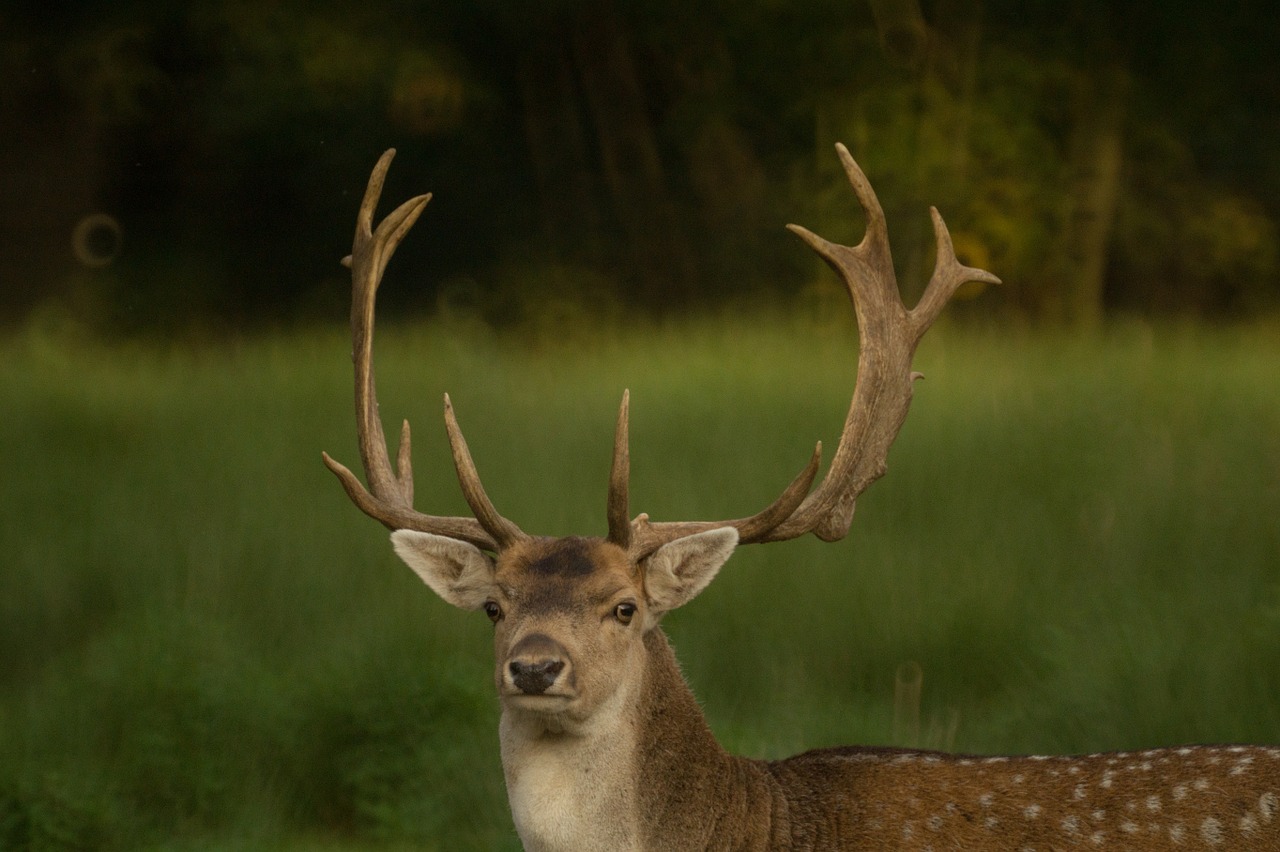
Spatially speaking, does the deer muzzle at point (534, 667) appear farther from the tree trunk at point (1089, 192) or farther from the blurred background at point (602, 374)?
the tree trunk at point (1089, 192)

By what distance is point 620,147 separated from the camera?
70.4 ft

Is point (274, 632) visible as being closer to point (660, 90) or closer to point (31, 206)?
point (31, 206)

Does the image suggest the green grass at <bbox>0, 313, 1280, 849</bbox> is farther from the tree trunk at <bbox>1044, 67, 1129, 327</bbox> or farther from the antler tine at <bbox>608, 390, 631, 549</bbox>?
the tree trunk at <bbox>1044, 67, 1129, 327</bbox>

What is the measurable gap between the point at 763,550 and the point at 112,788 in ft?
9.16

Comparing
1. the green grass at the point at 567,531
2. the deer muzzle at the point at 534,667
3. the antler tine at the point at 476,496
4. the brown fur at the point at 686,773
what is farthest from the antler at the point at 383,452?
the green grass at the point at 567,531

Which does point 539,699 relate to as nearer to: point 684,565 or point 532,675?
point 532,675

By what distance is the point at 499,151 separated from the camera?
22.6 m

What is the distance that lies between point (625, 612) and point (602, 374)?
7548 mm

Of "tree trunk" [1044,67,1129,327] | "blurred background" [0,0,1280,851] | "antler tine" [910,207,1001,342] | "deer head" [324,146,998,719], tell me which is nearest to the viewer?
"deer head" [324,146,998,719]

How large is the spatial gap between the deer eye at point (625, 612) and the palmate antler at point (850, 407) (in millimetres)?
233

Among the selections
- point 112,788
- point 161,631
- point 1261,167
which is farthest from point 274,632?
point 1261,167

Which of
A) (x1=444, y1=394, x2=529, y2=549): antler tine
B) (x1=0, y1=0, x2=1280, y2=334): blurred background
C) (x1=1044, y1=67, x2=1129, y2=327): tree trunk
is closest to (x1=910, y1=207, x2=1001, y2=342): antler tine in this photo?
(x1=444, y1=394, x2=529, y2=549): antler tine

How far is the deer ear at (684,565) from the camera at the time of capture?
168 inches

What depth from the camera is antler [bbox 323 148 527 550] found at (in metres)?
4.37
